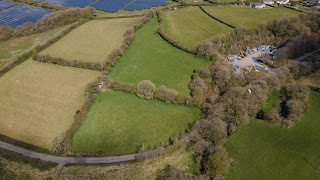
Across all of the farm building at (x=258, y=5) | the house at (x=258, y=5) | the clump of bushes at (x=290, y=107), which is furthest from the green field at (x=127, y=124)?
the farm building at (x=258, y=5)

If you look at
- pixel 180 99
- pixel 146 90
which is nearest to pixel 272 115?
pixel 180 99

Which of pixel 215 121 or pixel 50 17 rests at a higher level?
pixel 50 17

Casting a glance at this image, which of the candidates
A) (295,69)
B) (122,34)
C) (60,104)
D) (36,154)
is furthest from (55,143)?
(295,69)

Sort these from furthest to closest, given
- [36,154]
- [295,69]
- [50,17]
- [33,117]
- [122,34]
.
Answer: [50,17] → [122,34] → [295,69] → [33,117] → [36,154]

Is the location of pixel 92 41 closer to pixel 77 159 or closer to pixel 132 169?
pixel 77 159

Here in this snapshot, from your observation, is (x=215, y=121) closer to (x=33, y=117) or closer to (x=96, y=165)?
(x=96, y=165)
